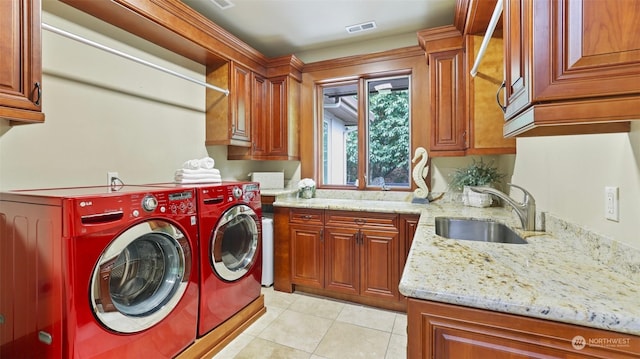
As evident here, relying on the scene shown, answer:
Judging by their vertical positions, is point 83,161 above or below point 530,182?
above

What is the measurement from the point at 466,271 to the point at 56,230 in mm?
1644

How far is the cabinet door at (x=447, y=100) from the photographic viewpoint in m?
2.49

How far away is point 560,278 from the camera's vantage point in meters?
0.92

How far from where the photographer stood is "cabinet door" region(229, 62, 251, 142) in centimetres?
280

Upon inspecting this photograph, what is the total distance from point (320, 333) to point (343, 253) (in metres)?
0.70

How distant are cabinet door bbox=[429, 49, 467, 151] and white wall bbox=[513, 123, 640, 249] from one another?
77 centimetres

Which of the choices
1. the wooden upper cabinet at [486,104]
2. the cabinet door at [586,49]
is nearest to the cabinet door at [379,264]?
the wooden upper cabinet at [486,104]

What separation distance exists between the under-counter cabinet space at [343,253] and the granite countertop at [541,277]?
3.50 ft

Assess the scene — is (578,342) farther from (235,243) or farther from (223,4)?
(223,4)

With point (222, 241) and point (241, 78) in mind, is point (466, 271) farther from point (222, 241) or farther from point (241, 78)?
point (241, 78)

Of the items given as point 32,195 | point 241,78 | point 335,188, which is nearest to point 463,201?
point 335,188

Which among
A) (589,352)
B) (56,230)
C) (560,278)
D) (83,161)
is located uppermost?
(83,161)

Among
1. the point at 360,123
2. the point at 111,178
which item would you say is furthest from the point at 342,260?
the point at 111,178

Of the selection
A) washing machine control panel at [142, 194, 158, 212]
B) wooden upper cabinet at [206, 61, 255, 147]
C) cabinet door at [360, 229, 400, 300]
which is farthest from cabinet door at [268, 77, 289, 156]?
washing machine control panel at [142, 194, 158, 212]
